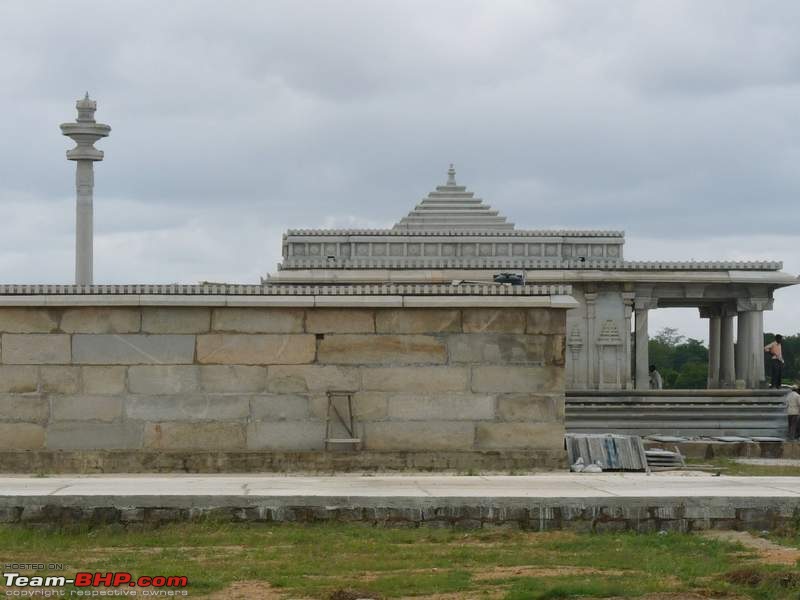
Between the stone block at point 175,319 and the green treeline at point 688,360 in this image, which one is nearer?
the stone block at point 175,319

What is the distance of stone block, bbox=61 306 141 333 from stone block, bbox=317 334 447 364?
2.49 metres

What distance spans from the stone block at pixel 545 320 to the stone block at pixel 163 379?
445 cm

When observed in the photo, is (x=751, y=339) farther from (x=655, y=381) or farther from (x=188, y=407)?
(x=188, y=407)

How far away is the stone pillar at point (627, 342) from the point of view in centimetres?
4169

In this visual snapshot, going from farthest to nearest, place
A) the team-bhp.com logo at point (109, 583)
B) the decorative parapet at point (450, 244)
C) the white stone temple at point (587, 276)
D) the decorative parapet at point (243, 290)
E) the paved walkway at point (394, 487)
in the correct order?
the decorative parapet at point (450, 244) < the white stone temple at point (587, 276) < the decorative parapet at point (243, 290) < the paved walkway at point (394, 487) < the team-bhp.com logo at point (109, 583)

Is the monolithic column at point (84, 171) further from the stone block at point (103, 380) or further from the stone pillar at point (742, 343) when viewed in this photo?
the stone pillar at point (742, 343)

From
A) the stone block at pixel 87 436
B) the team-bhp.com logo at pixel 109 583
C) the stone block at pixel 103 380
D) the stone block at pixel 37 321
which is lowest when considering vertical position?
the team-bhp.com logo at pixel 109 583

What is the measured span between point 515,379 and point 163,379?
4.63 metres

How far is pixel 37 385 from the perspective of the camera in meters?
20.0

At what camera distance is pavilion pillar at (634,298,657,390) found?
42250 millimetres

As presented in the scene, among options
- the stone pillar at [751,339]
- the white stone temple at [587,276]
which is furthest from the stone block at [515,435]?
the stone pillar at [751,339]

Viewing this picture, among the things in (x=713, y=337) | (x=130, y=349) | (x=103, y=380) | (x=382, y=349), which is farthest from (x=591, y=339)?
(x=103, y=380)

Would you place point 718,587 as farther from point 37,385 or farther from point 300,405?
point 37,385

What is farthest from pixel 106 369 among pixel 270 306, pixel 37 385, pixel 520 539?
pixel 520 539
